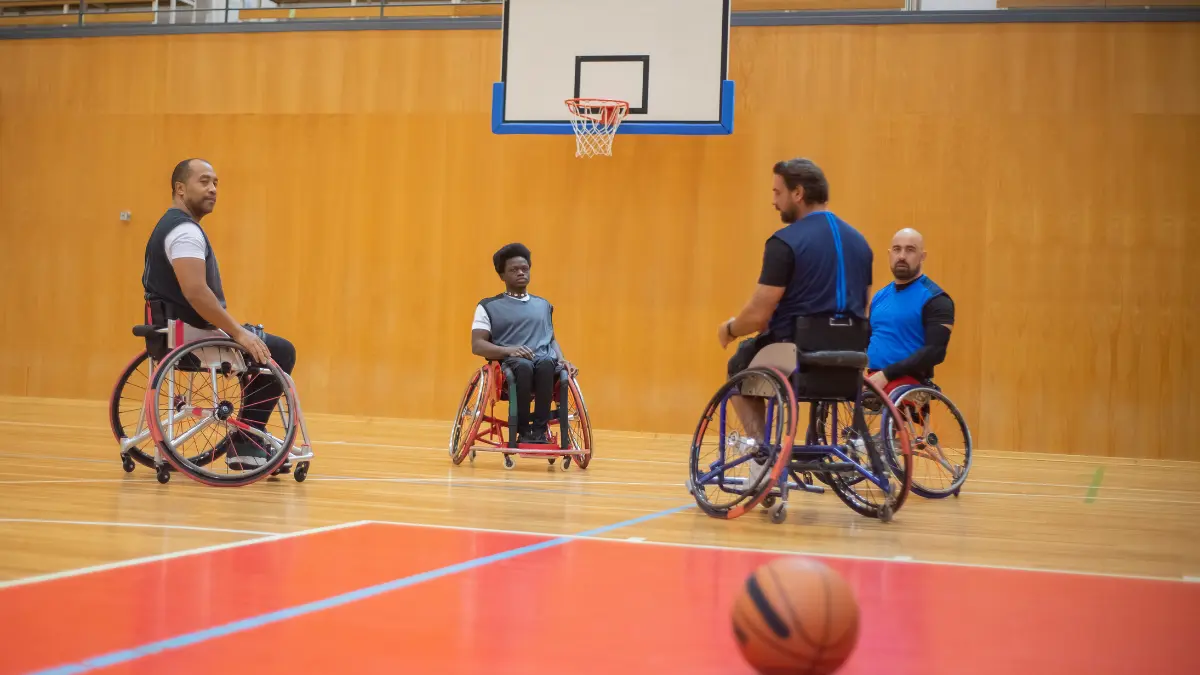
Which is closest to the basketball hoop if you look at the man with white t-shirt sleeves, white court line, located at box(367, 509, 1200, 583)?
the man with white t-shirt sleeves

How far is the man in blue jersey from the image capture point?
3229 millimetres

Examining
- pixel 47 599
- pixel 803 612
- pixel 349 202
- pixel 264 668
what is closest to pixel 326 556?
pixel 47 599

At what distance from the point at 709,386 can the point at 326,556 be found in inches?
211

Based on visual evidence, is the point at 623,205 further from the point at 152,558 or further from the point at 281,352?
the point at 152,558

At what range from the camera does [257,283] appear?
8336mm

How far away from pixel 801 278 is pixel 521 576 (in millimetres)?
1406

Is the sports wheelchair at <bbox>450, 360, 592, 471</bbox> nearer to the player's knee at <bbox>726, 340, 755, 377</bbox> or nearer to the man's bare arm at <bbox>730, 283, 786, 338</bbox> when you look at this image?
the player's knee at <bbox>726, 340, 755, 377</bbox>

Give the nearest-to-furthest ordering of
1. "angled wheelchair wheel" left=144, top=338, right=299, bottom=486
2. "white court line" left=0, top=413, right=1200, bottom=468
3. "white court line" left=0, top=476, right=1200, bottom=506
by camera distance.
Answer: "angled wheelchair wheel" left=144, top=338, right=299, bottom=486 < "white court line" left=0, top=476, right=1200, bottom=506 < "white court line" left=0, top=413, right=1200, bottom=468

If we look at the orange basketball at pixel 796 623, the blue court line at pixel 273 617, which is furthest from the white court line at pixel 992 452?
the orange basketball at pixel 796 623

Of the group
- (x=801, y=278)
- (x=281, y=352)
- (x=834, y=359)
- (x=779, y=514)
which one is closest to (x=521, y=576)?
(x=779, y=514)

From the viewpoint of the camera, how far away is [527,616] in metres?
1.82

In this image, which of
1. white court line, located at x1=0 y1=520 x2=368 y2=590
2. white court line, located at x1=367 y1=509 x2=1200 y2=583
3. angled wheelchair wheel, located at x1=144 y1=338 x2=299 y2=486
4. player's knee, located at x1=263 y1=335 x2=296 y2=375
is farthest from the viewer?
player's knee, located at x1=263 y1=335 x2=296 y2=375

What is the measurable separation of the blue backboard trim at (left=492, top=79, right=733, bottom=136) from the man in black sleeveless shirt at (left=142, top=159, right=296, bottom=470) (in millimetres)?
3604

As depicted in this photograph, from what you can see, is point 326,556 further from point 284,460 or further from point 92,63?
point 92,63
